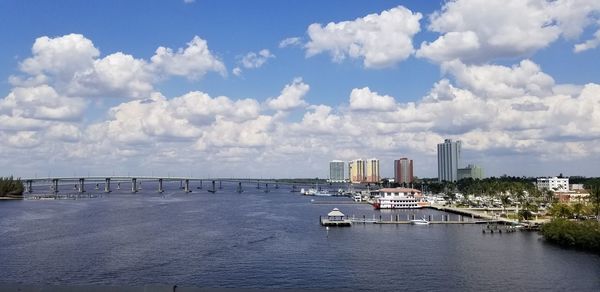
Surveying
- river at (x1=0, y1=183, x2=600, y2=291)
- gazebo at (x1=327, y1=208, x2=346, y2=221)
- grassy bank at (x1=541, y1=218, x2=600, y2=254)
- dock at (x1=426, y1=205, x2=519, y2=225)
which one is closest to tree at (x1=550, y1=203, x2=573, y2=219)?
dock at (x1=426, y1=205, x2=519, y2=225)

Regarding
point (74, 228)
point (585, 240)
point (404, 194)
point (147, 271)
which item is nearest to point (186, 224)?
point (74, 228)

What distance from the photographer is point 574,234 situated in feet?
124

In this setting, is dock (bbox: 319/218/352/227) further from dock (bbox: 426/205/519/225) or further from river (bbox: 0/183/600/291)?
dock (bbox: 426/205/519/225)

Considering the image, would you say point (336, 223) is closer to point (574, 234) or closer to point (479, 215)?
point (479, 215)

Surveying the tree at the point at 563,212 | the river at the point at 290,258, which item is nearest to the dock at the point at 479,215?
the tree at the point at 563,212

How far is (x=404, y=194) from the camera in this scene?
295ft

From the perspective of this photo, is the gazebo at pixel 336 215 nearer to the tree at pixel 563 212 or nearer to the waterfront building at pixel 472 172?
the tree at pixel 563 212

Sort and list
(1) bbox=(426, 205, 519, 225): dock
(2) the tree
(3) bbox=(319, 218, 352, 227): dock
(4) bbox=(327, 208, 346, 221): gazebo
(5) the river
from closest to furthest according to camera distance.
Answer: (5) the river → (2) the tree → (3) bbox=(319, 218, 352, 227): dock → (1) bbox=(426, 205, 519, 225): dock → (4) bbox=(327, 208, 346, 221): gazebo

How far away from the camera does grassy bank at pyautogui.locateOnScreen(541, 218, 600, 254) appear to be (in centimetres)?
3575

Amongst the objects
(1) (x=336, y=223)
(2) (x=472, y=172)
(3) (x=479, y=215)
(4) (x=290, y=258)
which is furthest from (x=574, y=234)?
(2) (x=472, y=172)

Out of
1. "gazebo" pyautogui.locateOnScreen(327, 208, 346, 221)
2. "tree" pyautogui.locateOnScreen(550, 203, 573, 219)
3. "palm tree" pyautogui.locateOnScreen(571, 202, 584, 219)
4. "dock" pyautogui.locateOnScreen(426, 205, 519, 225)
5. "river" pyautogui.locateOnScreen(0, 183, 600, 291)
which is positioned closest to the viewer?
"river" pyautogui.locateOnScreen(0, 183, 600, 291)

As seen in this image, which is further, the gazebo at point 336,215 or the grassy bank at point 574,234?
the gazebo at point 336,215

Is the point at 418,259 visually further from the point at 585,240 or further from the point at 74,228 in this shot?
the point at 74,228

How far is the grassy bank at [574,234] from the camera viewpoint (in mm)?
35750
